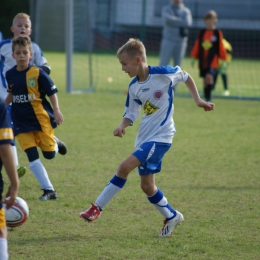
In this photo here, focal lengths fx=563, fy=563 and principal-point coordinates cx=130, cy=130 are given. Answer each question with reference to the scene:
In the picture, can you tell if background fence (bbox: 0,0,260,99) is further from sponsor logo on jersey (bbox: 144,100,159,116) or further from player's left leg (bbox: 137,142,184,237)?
player's left leg (bbox: 137,142,184,237)

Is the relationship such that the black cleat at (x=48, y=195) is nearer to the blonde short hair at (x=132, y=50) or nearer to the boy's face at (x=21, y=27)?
the blonde short hair at (x=132, y=50)

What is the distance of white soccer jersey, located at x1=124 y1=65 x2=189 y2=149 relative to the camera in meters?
4.59

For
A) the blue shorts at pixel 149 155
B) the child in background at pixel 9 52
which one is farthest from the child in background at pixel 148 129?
the child in background at pixel 9 52

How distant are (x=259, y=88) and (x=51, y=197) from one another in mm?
11429

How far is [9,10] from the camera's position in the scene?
2383cm

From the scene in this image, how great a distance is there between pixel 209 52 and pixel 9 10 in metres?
13.8

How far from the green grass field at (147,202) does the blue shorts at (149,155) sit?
1.82ft

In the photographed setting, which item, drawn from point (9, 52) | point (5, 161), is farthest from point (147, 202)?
point (5, 161)

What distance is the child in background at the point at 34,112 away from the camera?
5.41 metres

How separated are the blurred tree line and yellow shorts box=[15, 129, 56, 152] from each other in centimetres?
1893

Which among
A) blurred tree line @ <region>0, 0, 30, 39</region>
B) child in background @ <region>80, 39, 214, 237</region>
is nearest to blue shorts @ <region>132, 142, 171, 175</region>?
child in background @ <region>80, 39, 214, 237</region>

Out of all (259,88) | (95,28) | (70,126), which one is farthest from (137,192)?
(95,28)

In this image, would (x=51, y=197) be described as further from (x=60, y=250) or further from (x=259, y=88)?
(x=259, y=88)

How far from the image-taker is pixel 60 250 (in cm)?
421
